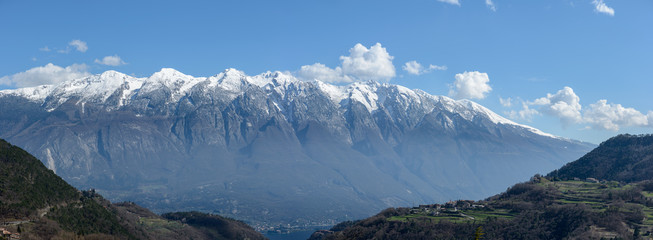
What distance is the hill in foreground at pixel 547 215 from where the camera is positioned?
106312 millimetres

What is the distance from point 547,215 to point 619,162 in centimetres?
7671

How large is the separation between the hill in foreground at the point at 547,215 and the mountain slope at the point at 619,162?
502 mm

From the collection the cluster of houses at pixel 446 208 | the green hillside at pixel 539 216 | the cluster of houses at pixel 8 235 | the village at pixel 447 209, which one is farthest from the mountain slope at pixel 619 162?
the cluster of houses at pixel 8 235

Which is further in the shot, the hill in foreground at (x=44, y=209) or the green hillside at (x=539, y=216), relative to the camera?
the green hillside at (x=539, y=216)

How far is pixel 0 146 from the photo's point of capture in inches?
4577

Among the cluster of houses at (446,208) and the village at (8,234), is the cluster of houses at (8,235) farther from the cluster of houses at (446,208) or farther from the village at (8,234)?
the cluster of houses at (446,208)

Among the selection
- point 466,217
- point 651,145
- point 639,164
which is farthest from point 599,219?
point 651,145

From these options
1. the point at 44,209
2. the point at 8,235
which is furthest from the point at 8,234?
the point at 44,209

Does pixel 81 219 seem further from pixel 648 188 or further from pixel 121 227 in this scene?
pixel 648 188

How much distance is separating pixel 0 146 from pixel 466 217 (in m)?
102

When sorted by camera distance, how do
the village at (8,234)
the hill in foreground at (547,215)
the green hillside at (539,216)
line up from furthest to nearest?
the hill in foreground at (547,215) → the green hillside at (539,216) → the village at (8,234)

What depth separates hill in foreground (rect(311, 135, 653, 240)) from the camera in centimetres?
10631

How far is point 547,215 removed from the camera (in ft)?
382

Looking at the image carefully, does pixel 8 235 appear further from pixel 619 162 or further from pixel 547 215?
pixel 619 162
